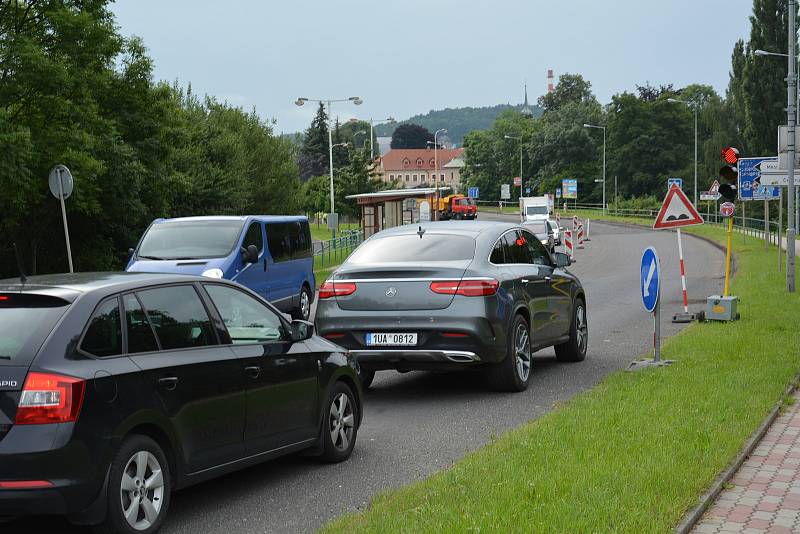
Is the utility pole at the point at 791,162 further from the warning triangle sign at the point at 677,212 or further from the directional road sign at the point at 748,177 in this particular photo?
the warning triangle sign at the point at 677,212

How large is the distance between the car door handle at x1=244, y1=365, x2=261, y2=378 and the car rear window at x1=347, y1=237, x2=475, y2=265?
13.2ft

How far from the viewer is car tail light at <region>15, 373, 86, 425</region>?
17.4 ft

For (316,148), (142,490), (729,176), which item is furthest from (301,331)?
(316,148)

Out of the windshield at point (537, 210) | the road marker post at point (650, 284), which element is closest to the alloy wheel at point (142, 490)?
the road marker post at point (650, 284)

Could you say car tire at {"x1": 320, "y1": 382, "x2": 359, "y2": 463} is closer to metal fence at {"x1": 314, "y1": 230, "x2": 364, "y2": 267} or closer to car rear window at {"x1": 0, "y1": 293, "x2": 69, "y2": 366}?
car rear window at {"x1": 0, "y1": 293, "x2": 69, "y2": 366}

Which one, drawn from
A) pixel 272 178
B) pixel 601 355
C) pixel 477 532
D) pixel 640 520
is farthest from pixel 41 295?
pixel 272 178

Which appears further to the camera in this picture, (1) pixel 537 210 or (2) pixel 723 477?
(1) pixel 537 210

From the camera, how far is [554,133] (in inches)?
5512

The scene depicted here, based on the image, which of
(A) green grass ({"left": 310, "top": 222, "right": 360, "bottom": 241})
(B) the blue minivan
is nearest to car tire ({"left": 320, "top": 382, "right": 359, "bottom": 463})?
(B) the blue minivan

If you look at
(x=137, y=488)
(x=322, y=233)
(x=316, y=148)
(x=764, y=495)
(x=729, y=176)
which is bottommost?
(x=322, y=233)

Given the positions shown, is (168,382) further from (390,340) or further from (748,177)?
(748,177)

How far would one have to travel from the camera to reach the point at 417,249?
10961 mm

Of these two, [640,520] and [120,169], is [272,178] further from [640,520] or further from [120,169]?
[640,520]

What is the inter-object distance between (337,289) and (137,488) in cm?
509
